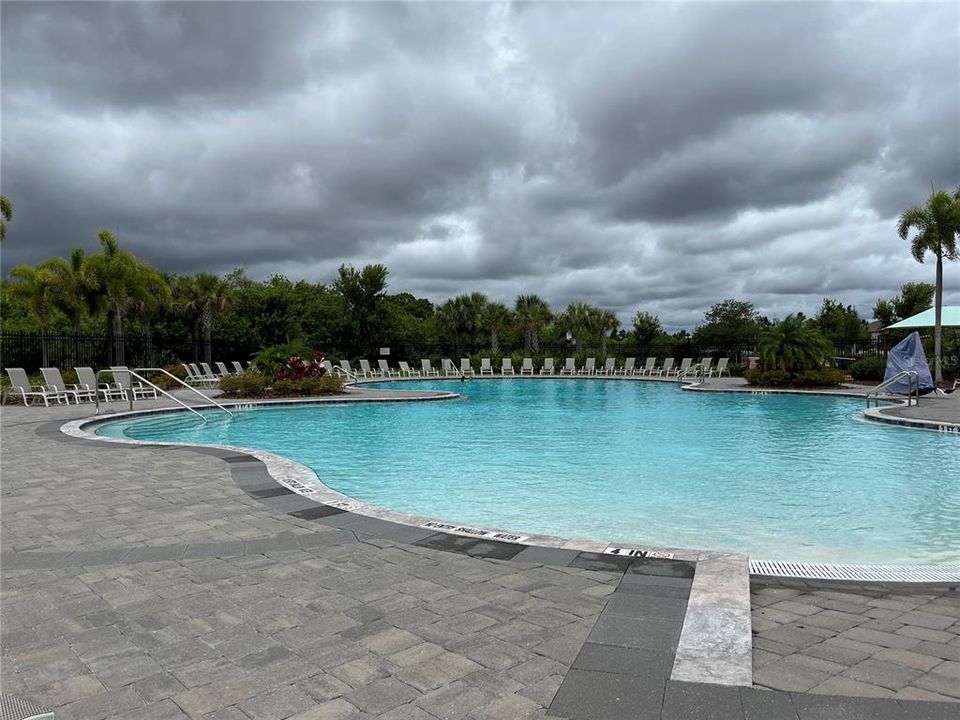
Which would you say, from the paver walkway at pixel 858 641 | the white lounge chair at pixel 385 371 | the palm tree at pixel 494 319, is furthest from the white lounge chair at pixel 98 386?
the palm tree at pixel 494 319

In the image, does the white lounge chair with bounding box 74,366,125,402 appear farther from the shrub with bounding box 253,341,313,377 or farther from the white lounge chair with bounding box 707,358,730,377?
the white lounge chair with bounding box 707,358,730,377

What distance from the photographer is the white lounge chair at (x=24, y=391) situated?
15281 mm

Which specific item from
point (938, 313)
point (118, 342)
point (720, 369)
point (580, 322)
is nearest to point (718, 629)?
point (938, 313)

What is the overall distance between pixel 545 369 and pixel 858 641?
92.4 feet

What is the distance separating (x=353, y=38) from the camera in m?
9.70

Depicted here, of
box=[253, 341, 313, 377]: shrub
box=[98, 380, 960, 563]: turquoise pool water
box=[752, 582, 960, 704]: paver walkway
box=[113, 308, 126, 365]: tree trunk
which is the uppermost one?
box=[113, 308, 126, 365]: tree trunk

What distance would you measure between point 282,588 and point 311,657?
3.00 ft

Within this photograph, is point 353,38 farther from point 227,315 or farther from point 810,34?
point 227,315

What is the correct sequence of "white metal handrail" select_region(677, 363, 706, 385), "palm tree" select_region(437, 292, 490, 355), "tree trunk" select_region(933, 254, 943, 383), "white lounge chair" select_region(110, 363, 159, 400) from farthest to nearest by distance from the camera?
1. "palm tree" select_region(437, 292, 490, 355)
2. "white metal handrail" select_region(677, 363, 706, 385)
3. "tree trunk" select_region(933, 254, 943, 383)
4. "white lounge chair" select_region(110, 363, 159, 400)

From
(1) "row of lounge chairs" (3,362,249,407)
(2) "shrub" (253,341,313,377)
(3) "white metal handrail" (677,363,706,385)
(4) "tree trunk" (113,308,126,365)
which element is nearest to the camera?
(1) "row of lounge chairs" (3,362,249,407)

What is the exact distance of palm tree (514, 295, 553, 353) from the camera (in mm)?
35656

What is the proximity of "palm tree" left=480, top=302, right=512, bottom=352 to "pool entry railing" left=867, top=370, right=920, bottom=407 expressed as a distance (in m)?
19.5

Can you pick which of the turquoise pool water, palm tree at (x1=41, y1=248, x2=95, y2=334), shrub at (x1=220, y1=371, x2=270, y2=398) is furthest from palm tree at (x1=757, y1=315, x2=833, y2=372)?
palm tree at (x1=41, y1=248, x2=95, y2=334)

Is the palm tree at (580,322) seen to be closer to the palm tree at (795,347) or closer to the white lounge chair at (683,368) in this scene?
the white lounge chair at (683,368)
